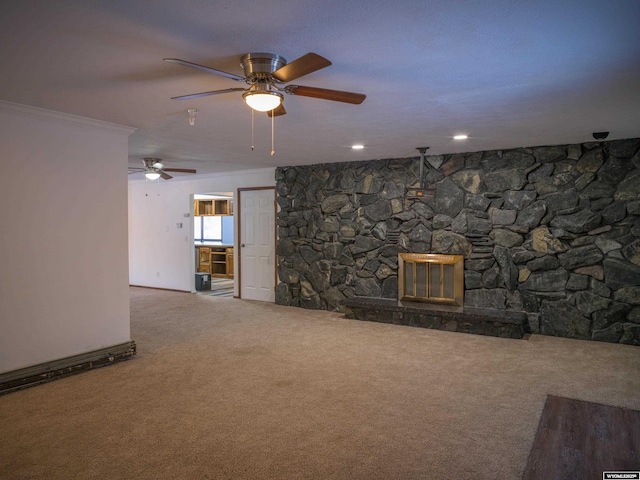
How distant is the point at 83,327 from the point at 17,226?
1065 mm

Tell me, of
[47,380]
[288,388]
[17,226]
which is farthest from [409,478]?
[17,226]

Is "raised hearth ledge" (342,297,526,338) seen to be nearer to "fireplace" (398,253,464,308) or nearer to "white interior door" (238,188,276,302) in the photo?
"fireplace" (398,253,464,308)

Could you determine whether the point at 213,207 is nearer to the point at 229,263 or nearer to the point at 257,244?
the point at 229,263

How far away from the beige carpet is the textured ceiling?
7.51 feet

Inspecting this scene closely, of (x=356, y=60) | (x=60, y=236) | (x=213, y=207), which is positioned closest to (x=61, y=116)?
(x=60, y=236)

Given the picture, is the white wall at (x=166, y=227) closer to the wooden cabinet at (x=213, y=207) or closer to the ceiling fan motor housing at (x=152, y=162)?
the ceiling fan motor housing at (x=152, y=162)

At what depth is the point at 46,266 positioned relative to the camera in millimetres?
3717

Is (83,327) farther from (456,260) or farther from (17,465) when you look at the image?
(456,260)

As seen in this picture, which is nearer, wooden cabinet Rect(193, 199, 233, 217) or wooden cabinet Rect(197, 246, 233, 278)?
wooden cabinet Rect(197, 246, 233, 278)

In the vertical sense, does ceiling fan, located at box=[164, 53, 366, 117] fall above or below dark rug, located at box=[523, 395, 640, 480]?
above

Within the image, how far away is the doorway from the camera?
1041cm

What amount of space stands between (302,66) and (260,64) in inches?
14.7

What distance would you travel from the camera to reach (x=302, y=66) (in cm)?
220

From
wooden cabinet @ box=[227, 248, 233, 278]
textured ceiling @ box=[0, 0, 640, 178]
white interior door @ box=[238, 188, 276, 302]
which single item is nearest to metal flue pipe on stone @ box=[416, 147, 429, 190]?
textured ceiling @ box=[0, 0, 640, 178]
